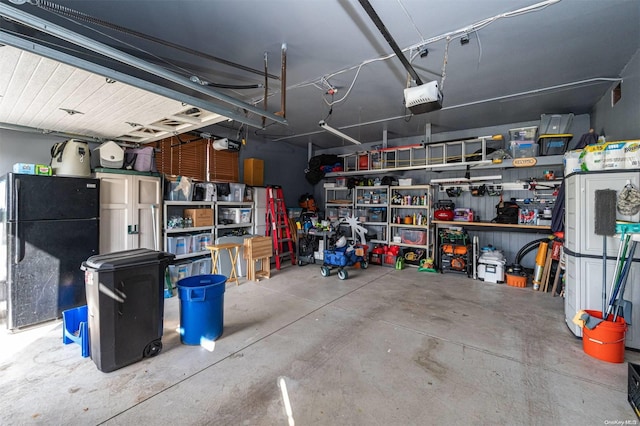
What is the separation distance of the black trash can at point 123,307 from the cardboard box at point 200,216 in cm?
234

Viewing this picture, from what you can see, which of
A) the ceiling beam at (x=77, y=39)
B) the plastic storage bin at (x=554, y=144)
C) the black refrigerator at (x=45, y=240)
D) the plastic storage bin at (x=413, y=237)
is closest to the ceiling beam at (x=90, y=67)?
the ceiling beam at (x=77, y=39)

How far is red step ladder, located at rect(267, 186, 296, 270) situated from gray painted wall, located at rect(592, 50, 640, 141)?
5.55 m

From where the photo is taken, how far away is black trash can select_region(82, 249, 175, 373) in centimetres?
222

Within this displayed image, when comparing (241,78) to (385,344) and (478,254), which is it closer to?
(385,344)

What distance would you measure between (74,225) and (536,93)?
6636 mm

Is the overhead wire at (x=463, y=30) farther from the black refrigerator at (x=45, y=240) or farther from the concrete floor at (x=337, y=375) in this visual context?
the black refrigerator at (x=45, y=240)

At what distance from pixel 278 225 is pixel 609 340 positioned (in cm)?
Answer: 528

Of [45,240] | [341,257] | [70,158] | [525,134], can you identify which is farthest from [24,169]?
[525,134]

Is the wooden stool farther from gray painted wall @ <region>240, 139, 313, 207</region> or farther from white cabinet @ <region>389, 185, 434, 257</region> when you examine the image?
white cabinet @ <region>389, 185, 434, 257</region>

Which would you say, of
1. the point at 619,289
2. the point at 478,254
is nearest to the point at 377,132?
the point at 478,254

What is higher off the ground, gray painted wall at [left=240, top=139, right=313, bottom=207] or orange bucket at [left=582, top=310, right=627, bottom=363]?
gray painted wall at [left=240, top=139, right=313, bottom=207]

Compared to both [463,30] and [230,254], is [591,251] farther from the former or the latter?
[230,254]

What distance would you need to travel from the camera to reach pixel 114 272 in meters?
2.23

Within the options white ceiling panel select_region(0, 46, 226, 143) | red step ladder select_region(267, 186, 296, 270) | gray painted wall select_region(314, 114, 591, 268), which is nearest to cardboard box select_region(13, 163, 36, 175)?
white ceiling panel select_region(0, 46, 226, 143)
